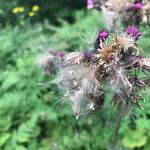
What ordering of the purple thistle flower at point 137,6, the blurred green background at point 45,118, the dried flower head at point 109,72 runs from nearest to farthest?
the dried flower head at point 109,72, the purple thistle flower at point 137,6, the blurred green background at point 45,118

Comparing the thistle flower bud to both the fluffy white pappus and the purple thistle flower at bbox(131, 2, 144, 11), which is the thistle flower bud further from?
the purple thistle flower at bbox(131, 2, 144, 11)

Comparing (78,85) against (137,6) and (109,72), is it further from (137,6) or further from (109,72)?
(137,6)

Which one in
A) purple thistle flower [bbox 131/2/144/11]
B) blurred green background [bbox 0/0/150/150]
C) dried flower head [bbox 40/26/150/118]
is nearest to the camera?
dried flower head [bbox 40/26/150/118]

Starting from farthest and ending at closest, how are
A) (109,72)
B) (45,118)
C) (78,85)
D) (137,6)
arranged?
1. (45,118)
2. (137,6)
3. (78,85)
4. (109,72)

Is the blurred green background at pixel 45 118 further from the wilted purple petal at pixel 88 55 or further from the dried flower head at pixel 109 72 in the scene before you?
the wilted purple petal at pixel 88 55

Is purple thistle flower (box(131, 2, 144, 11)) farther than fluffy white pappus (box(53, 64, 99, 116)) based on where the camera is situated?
Yes

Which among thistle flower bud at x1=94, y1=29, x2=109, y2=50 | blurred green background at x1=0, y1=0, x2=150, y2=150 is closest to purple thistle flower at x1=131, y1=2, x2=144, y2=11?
blurred green background at x1=0, y1=0, x2=150, y2=150

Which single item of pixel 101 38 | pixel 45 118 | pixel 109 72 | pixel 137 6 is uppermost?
pixel 101 38

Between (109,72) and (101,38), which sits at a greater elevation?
(101,38)

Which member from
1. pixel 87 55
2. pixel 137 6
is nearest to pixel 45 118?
pixel 137 6

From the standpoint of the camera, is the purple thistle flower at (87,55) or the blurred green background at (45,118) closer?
the purple thistle flower at (87,55)

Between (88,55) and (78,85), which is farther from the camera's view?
(78,85)

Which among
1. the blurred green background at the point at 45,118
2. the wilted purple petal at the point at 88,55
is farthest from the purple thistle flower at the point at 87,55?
the blurred green background at the point at 45,118
